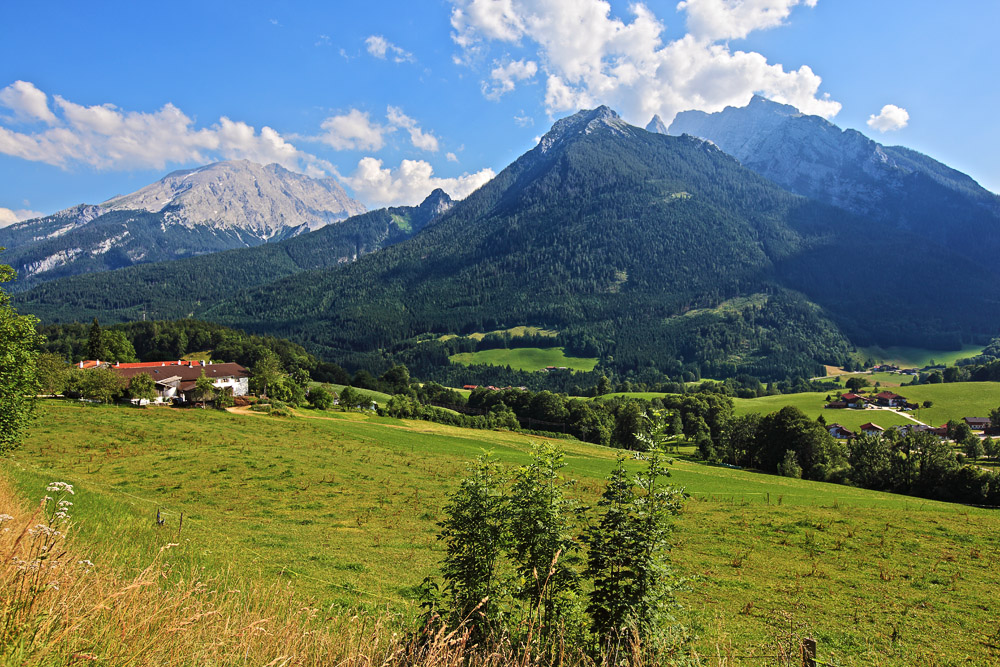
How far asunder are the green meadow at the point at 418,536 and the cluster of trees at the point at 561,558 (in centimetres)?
70

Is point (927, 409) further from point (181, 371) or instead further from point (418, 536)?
point (181, 371)

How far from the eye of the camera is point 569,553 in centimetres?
913

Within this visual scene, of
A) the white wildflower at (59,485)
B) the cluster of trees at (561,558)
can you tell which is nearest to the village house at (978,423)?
the cluster of trees at (561,558)

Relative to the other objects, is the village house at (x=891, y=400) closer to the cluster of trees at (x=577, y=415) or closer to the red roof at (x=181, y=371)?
the cluster of trees at (x=577, y=415)

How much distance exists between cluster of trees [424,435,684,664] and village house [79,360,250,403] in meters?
85.5

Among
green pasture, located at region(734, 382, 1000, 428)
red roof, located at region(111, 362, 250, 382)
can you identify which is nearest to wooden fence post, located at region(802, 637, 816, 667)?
red roof, located at region(111, 362, 250, 382)

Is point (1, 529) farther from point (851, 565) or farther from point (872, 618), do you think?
point (851, 565)

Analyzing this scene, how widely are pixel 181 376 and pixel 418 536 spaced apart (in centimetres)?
8967

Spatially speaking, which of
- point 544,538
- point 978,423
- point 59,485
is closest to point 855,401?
point 978,423

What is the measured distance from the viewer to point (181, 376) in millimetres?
92812

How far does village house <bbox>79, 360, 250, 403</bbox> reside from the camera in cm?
8512

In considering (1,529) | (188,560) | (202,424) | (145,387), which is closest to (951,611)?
(188,560)

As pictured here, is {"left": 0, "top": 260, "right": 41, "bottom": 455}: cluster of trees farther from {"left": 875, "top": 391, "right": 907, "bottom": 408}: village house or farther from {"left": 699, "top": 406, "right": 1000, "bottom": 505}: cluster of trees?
{"left": 875, "top": 391, "right": 907, "bottom": 408}: village house

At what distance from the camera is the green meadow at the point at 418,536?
1361 cm
